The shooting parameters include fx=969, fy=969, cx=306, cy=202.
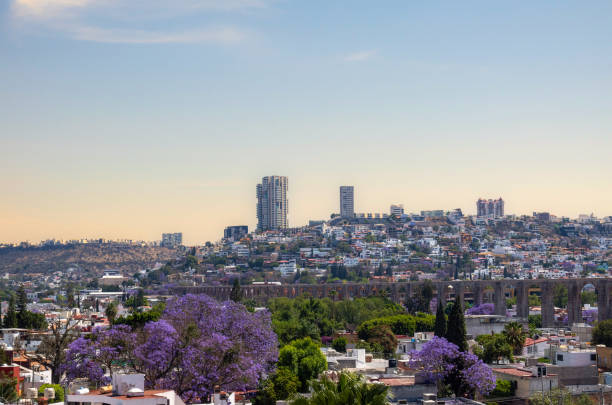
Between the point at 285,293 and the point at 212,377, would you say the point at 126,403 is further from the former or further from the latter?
the point at 285,293

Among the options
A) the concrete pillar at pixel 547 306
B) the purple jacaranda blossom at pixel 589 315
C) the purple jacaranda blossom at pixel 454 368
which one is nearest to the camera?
the purple jacaranda blossom at pixel 454 368

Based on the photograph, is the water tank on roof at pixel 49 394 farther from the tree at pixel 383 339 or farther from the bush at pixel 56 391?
the tree at pixel 383 339

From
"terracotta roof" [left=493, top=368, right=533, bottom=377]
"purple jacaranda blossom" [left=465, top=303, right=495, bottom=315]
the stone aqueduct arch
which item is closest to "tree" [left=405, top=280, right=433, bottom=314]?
"purple jacaranda blossom" [left=465, top=303, right=495, bottom=315]

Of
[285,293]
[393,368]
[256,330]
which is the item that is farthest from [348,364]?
[285,293]

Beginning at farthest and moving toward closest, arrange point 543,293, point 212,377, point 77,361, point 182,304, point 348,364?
point 543,293 < point 348,364 < point 182,304 < point 77,361 < point 212,377

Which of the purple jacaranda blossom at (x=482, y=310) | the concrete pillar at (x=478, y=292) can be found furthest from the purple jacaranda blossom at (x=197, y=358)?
the concrete pillar at (x=478, y=292)
